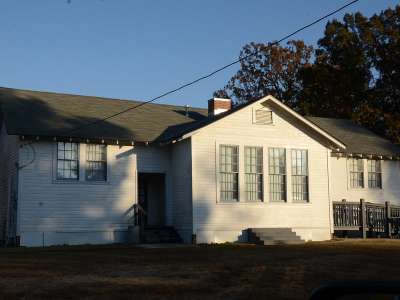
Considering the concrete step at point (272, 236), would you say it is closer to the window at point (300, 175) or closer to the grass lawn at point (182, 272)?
the window at point (300, 175)

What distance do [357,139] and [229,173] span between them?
10.2m

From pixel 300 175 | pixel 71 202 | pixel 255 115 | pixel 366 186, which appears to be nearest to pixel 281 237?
pixel 300 175

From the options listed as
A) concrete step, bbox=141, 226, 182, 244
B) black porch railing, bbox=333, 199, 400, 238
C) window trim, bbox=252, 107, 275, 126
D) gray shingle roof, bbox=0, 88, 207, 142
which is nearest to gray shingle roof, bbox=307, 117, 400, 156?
black porch railing, bbox=333, 199, 400, 238

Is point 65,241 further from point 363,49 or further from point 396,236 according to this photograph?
point 363,49

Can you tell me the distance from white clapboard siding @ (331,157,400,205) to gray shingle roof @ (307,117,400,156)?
67 centimetres

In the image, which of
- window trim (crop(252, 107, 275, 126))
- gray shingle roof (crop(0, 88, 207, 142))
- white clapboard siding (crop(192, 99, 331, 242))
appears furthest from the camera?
window trim (crop(252, 107, 275, 126))

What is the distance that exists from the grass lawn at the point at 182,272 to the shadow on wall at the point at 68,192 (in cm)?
300

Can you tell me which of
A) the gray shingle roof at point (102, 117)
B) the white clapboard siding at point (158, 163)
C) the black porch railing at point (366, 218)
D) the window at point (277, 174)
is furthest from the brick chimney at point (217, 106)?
the black porch railing at point (366, 218)

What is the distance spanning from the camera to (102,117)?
2628cm

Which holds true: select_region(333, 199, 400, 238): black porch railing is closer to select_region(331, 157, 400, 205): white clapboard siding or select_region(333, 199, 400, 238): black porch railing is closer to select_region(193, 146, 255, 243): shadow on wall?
select_region(331, 157, 400, 205): white clapboard siding

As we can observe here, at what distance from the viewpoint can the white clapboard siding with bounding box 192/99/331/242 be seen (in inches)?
925

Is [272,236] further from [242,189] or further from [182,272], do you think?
[182,272]

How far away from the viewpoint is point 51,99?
2709 cm

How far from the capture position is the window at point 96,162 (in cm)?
2367
